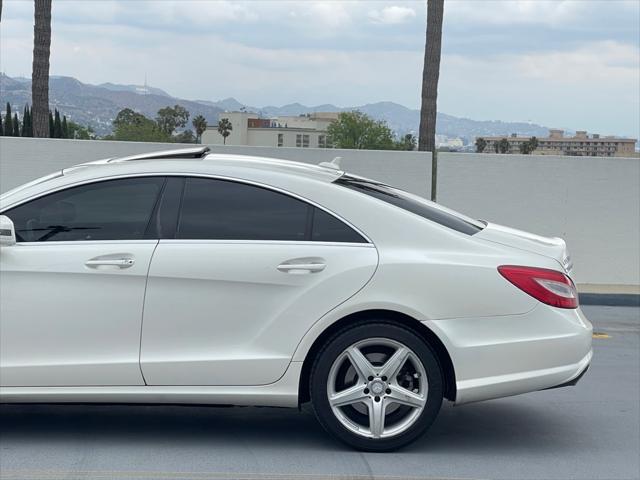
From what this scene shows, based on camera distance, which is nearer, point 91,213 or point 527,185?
point 91,213

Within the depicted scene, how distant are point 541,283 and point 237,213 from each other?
→ 5.70 ft

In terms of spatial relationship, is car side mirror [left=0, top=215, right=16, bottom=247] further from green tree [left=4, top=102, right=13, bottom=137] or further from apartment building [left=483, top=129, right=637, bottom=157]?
apartment building [left=483, top=129, right=637, bottom=157]

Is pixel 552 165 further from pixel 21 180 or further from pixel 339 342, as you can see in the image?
pixel 339 342

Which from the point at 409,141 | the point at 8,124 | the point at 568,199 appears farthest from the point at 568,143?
the point at 568,199

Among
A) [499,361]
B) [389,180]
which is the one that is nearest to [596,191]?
[389,180]

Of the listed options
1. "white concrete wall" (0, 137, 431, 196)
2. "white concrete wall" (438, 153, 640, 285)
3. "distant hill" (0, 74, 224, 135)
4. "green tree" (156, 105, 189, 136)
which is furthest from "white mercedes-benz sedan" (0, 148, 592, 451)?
"green tree" (156, 105, 189, 136)

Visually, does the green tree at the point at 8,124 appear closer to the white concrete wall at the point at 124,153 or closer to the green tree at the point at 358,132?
the white concrete wall at the point at 124,153

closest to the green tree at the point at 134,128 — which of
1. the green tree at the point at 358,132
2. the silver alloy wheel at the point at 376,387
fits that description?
the green tree at the point at 358,132

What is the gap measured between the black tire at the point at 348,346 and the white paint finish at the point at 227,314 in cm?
18

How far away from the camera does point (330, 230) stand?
533 cm

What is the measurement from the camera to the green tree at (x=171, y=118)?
10919 centimetres

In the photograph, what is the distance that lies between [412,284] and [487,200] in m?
8.55

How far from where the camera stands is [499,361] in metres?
5.22

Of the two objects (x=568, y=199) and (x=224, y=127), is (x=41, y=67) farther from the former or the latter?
(x=224, y=127)
